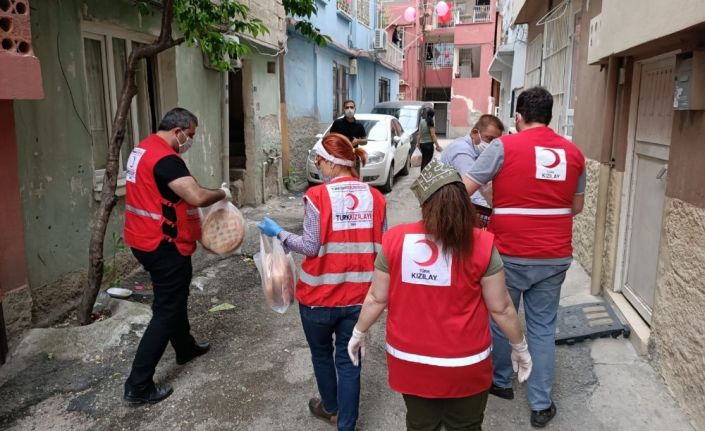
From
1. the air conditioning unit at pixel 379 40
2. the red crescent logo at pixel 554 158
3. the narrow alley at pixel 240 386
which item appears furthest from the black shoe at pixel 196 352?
the air conditioning unit at pixel 379 40

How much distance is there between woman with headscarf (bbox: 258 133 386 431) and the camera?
2695 millimetres

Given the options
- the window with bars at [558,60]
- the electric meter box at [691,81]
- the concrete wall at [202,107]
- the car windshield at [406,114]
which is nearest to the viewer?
the electric meter box at [691,81]

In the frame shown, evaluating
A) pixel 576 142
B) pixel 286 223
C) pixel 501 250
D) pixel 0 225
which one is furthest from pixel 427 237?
pixel 286 223

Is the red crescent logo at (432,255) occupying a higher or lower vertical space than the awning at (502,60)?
lower

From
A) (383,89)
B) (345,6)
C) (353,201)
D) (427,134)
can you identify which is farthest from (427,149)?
(383,89)

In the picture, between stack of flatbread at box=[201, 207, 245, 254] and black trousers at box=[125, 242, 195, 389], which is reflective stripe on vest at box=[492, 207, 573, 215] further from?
black trousers at box=[125, 242, 195, 389]

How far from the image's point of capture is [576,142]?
592cm

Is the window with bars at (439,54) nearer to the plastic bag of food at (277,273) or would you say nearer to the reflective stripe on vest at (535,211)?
the reflective stripe on vest at (535,211)

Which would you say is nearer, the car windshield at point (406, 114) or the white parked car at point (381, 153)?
the white parked car at point (381, 153)

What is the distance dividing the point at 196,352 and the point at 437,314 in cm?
246

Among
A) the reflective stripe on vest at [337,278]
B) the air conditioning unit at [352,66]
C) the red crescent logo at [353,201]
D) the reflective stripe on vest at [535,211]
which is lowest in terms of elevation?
the reflective stripe on vest at [337,278]

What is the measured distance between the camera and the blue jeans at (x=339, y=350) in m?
2.77

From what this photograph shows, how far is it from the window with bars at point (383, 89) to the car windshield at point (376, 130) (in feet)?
37.6

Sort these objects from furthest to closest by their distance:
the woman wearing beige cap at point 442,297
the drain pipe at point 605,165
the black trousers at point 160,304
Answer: the drain pipe at point 605,165 < the black trousers at point 160,304 < the woman wearing beige cap at point 442,297
